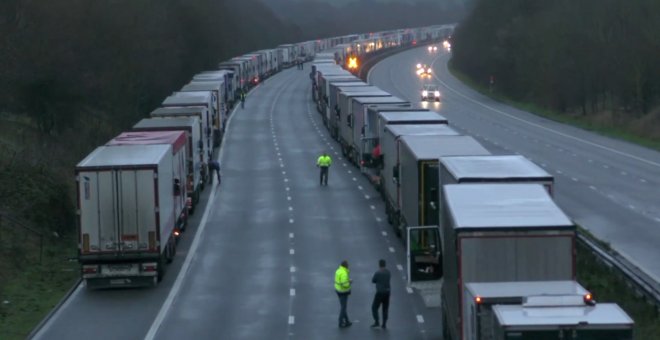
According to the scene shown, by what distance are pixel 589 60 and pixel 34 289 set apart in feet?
199

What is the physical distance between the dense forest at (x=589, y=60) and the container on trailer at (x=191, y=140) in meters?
30.6

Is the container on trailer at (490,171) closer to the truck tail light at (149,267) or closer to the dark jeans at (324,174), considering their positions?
the truck tail light at (149,267)

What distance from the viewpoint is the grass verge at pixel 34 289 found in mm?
23938

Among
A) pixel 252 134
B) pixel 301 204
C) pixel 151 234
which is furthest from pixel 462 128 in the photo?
pixel 151 234

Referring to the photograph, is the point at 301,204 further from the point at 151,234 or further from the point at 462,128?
the point at 462,128

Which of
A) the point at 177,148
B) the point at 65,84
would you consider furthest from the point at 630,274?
the point at 65,84

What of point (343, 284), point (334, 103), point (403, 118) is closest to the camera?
point (343, 284)

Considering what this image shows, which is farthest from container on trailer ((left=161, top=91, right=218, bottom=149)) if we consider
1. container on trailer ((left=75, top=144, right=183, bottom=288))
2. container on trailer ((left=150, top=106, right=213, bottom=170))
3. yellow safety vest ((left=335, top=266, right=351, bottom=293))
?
yellow safety vest ((left=335, top=266, right=351, bottom=293))

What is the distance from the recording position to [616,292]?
2352 centimetres

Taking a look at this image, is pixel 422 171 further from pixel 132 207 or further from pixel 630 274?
pixel 132 207

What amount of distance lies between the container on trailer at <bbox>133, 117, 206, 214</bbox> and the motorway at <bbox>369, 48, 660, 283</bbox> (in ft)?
38.5

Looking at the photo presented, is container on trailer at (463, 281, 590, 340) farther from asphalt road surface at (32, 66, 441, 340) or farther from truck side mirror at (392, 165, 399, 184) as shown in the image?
truck side mirror at (392, 165, 399, 184)

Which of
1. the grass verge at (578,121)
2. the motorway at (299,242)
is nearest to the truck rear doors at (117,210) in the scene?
the motorway at (299,242)

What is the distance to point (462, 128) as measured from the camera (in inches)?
2736
